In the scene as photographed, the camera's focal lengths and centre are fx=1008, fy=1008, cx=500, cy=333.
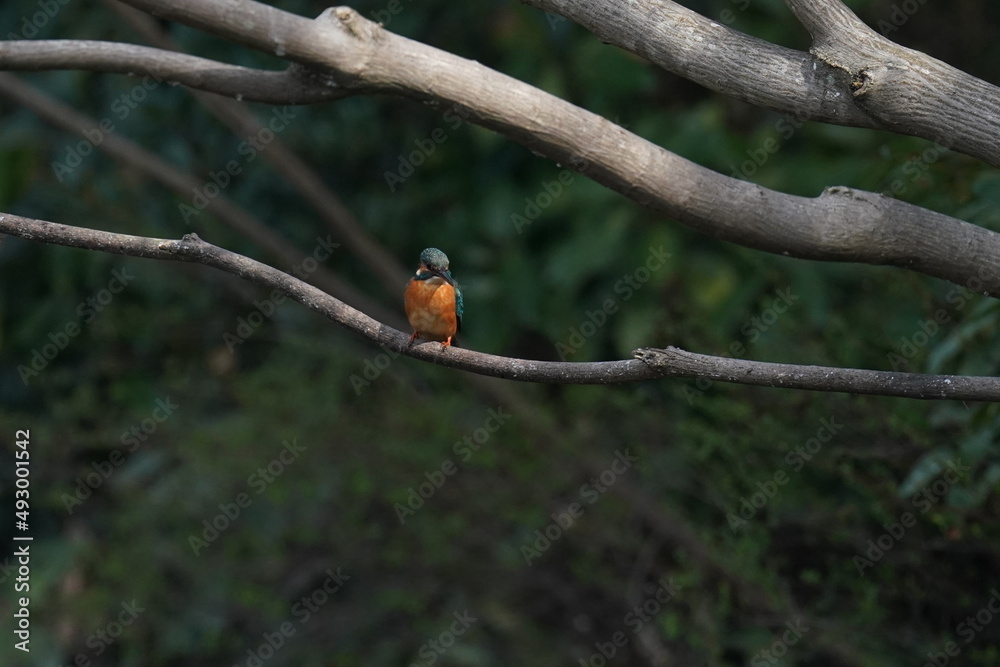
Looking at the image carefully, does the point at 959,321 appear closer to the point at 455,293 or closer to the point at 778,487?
the point at 778,487

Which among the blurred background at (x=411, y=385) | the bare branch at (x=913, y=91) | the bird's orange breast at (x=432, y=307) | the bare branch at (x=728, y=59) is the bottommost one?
the blurred background at (x=411, y=385)

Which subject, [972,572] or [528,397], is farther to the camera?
[528,397]

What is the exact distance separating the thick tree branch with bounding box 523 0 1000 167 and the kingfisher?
1124mm

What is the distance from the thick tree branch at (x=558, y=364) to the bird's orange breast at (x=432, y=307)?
55cm

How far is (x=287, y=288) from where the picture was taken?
274cm

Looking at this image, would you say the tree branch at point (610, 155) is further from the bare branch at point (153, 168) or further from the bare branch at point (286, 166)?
the bare branch at point (153, 168)

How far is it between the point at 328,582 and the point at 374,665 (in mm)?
607

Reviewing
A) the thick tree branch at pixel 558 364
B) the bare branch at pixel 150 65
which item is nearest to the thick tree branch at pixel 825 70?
the thick tree branch at pixel 558 364

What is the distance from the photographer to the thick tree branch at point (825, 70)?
251 cm

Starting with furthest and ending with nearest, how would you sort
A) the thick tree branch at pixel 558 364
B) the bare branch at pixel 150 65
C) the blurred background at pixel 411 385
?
the blurred background at pixel 411 385 → the bare branch at pixel 150 65 → the thick tree branch at pixel 558 364

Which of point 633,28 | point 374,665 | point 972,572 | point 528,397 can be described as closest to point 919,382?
point 633,28

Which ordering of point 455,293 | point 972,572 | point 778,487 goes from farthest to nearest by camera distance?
point 778,487
point 972,572
point 455,293

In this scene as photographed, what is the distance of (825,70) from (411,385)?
4.47 m

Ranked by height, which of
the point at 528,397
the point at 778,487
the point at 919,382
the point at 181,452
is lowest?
the point at 181,452
